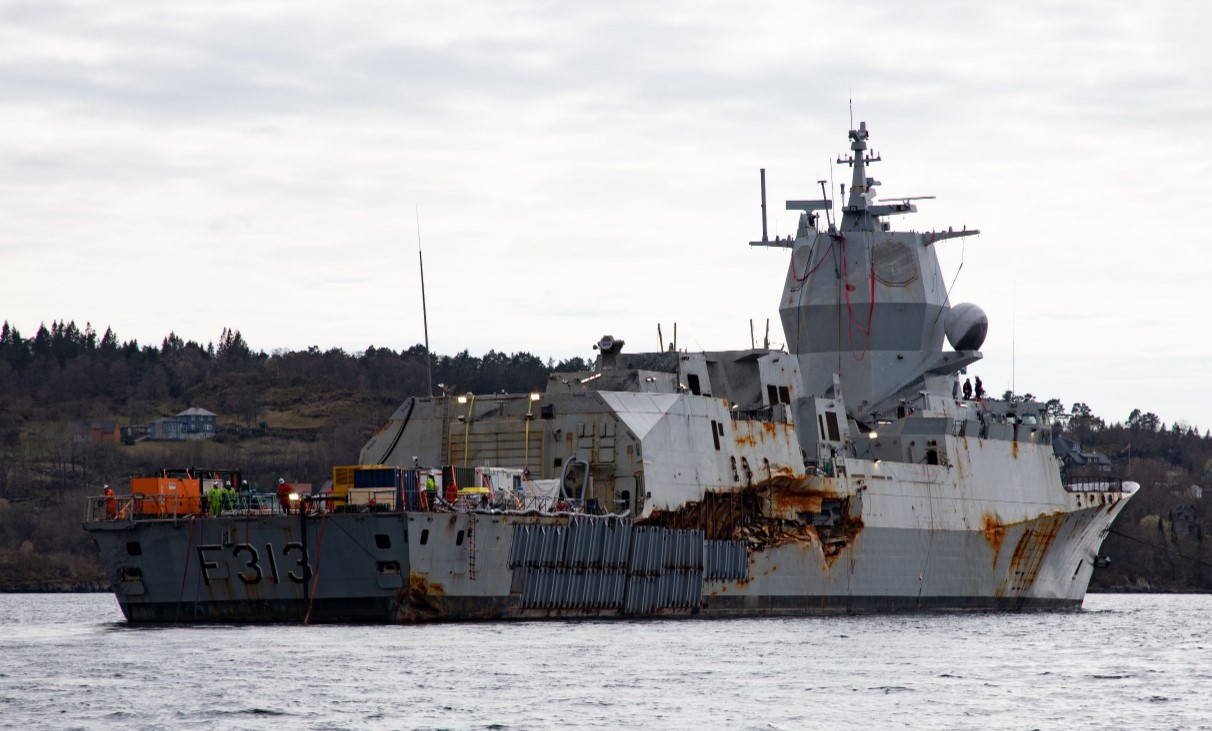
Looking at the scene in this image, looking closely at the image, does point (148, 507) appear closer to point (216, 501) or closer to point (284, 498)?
point (216, 501)

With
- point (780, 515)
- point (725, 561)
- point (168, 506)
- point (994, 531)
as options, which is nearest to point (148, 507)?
point (168, 506)

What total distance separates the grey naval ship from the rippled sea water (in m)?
1.30

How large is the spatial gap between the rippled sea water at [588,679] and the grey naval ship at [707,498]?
1.30m

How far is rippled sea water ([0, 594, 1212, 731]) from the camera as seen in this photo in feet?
84.2

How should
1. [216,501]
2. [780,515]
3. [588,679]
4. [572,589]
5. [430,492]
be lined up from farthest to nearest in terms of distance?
[780,515]
[572,589]
[216,501]
[430,492]
[588,679]

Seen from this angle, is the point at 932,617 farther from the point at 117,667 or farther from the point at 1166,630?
the point at 117,667

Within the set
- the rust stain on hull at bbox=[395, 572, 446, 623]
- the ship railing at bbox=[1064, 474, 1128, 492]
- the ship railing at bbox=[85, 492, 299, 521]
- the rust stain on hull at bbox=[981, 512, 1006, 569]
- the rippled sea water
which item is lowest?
the rippled sea water

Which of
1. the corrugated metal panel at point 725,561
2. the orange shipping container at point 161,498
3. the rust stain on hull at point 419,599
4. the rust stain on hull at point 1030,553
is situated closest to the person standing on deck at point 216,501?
the orange shipping container at point 161,498

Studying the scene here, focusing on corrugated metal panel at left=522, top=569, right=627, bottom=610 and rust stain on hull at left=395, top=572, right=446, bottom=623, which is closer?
rust stain on hull at left=395, top=572, right=446, bottom=623

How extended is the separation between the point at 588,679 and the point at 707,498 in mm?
14216

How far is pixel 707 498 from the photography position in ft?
141

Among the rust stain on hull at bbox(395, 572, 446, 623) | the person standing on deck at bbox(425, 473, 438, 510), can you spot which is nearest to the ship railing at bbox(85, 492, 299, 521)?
the person standing on deck at bbox(425, 473, 438, 510)

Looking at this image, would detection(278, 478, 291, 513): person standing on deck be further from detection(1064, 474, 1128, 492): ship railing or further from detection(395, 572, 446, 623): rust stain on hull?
detection(1064, 474, 1128, 492): ship railing

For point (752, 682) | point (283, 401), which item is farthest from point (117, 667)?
point (283, 401)
